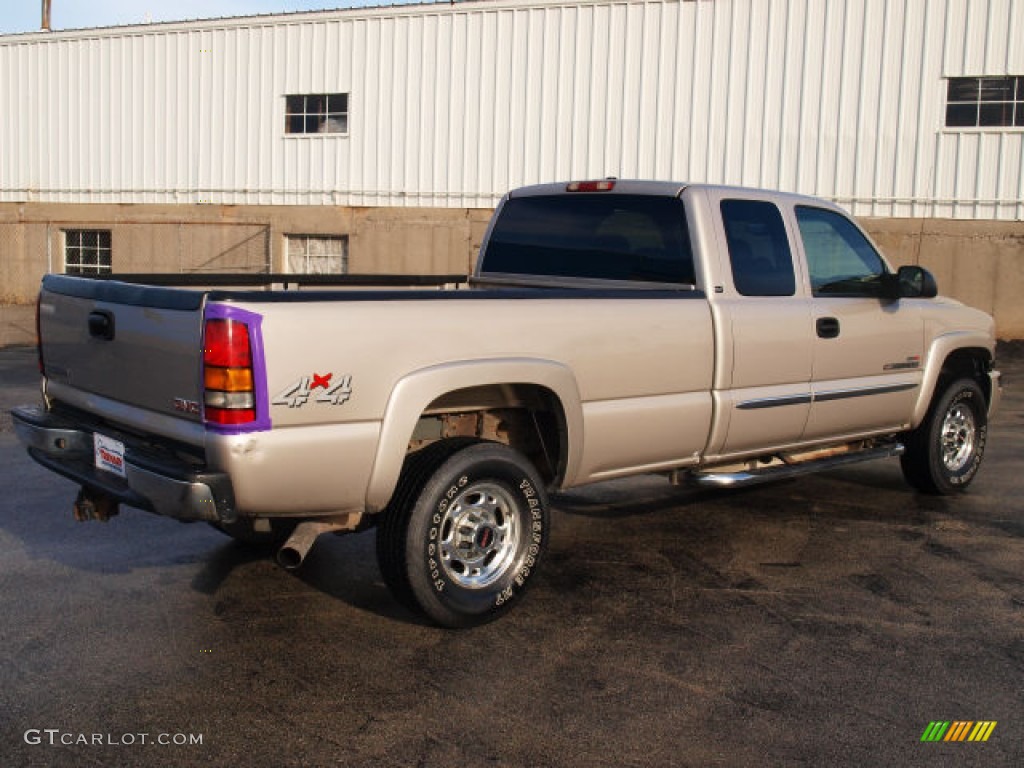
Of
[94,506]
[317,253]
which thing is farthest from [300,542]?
[317,253]

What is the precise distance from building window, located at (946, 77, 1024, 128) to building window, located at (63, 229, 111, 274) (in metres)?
15.6

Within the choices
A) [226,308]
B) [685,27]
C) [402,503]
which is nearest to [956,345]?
[402,503]

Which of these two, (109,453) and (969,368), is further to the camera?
(969,368)

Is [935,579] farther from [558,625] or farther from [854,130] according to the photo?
[854,130]

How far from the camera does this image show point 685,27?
16.8 metres

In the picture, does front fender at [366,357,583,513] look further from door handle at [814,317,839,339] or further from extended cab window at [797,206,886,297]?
extended cab window at [797,206,886,297]

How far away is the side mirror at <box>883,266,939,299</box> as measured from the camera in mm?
6328

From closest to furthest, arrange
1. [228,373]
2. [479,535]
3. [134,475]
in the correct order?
[228,373] → [134,475] → [479,535]

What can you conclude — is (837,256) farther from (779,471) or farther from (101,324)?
(101,324)

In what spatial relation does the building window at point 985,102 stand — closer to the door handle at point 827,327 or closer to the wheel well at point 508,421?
the door handle at point 827,327

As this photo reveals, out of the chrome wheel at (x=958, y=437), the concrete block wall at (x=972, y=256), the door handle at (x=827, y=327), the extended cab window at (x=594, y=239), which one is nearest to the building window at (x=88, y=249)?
the concrete block wall at (x=972, y=256)

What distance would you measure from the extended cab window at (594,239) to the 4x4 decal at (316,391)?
2.22 m

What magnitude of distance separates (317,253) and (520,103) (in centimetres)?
481

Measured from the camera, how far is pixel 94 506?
4.62 meters
